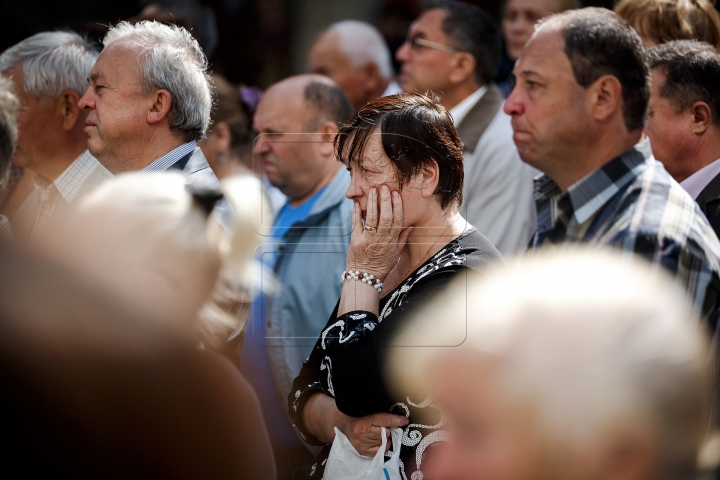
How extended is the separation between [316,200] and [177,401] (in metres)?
1.14

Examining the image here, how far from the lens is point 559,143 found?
239 centimetres

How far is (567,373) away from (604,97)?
1267 mm

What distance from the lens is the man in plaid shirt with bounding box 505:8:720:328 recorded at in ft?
7.05

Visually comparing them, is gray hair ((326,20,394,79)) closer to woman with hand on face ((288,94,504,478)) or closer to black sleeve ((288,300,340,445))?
woman with hand on face ((288,94,504,478))

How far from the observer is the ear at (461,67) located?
3713 mm

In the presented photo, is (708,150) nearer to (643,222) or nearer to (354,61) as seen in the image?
(643,222)

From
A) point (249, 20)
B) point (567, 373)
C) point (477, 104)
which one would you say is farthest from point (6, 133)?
point (249, 20)

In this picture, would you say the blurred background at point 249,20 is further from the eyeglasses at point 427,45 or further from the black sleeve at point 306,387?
the black sleeve at point 306,387

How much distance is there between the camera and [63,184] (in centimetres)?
252

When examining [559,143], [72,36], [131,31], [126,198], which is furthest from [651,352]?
[72,36]

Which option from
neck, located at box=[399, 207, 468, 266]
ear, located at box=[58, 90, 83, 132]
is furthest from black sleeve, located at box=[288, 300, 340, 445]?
ear, located at box=[58, 90, 83, 132]

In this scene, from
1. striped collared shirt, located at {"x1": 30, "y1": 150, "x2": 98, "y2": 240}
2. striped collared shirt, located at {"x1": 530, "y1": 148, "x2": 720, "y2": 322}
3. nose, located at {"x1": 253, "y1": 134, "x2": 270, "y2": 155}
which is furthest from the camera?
nose, located at {"x1": 253, "y1": 134, "x2": 270, "y2": 155}

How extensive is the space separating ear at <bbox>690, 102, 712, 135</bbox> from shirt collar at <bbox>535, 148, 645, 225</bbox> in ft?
1.56

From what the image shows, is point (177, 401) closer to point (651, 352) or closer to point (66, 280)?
point (66, 280)
